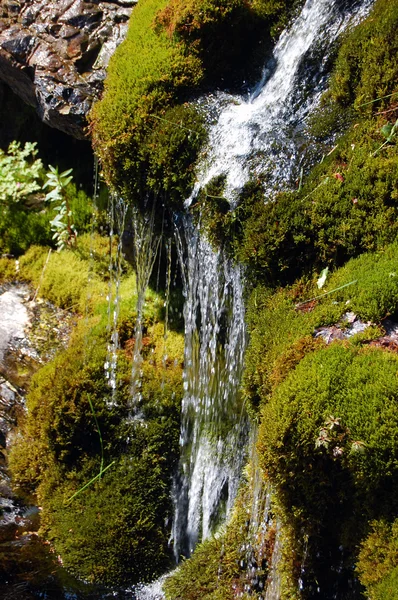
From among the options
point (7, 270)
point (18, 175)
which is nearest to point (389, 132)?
point (7, 270)

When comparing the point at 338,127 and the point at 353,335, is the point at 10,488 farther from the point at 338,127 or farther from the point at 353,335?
the point at 338,127

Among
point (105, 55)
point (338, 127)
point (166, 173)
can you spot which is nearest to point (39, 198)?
point (105, 55)

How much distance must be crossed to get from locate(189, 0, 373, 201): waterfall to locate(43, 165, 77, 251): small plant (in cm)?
230

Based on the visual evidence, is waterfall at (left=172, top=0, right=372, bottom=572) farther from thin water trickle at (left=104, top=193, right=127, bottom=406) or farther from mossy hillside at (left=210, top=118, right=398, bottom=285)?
thin water trickle at (left=104, top=193, right=127, bottom=406)

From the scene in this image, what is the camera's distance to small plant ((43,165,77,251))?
6.65m

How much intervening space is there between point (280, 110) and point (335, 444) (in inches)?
105

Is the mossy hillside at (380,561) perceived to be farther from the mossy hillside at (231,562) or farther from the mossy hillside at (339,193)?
the mossy hillside at (339,193)

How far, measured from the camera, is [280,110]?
4.75 meters

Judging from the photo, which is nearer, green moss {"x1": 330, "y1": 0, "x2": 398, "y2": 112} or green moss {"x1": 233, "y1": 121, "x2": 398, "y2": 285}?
green moss {"x1": 233, "y1": 121, "x2": 398, "y2": 285}

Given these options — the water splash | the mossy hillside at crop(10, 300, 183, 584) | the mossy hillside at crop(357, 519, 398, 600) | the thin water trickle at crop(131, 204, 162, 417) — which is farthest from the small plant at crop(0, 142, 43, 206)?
the mossy hillside at crop(357, 519, 398, 600)

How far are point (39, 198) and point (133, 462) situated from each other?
327 cm

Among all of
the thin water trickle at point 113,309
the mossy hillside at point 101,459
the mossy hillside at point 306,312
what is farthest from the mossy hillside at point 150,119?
the mossy hillside at point 101,459

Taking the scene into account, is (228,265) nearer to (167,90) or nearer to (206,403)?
(206,403)

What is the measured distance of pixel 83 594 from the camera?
4.63 m
